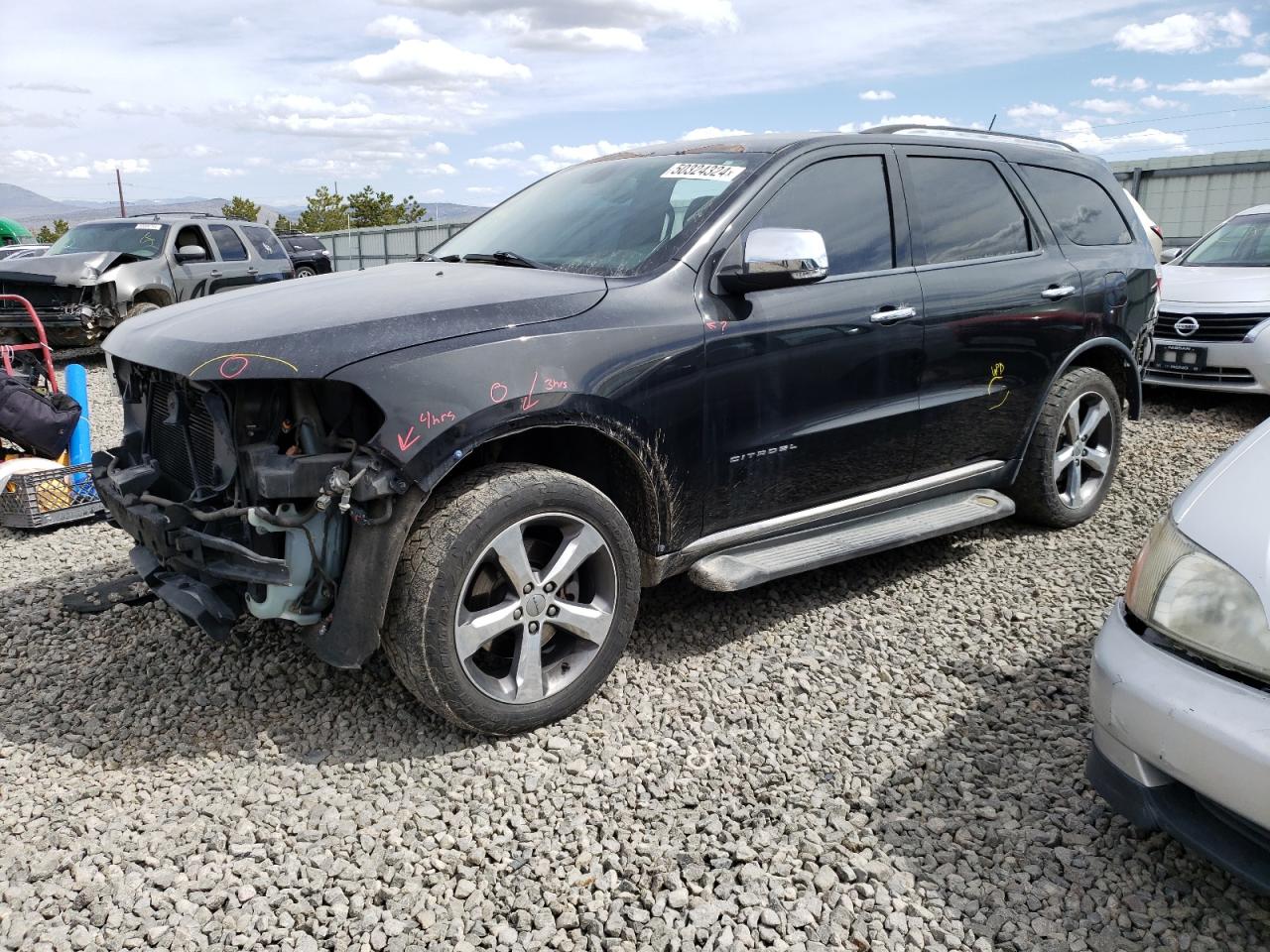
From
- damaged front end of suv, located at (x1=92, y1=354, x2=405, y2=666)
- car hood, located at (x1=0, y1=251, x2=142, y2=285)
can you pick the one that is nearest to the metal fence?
car hood, located at (x1=0, y1=251, x2=142, y2=285)

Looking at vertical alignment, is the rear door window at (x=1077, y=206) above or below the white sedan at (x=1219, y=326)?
above

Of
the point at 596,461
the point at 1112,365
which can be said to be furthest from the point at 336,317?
the point at 1112,365

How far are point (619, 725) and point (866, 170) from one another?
2.38 metres

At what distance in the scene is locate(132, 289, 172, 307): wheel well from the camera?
1155cm

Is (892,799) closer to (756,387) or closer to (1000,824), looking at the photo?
(1000,824)

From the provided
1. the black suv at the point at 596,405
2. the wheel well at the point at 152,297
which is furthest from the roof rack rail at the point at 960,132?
the wheel well at the point at 152,297

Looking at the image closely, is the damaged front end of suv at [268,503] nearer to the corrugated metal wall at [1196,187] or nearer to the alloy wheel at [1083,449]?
the alloy wheel at [1083,449]

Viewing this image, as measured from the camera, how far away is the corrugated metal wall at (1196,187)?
13.9 meters

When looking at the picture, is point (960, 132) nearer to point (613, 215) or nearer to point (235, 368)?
point (613, 215)

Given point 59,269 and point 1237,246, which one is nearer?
point 1237,246

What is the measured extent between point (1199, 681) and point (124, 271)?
1203 cm

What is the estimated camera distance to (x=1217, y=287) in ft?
26.0

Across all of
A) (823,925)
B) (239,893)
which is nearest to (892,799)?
(823,925)

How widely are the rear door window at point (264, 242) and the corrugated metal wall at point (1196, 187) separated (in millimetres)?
12264
